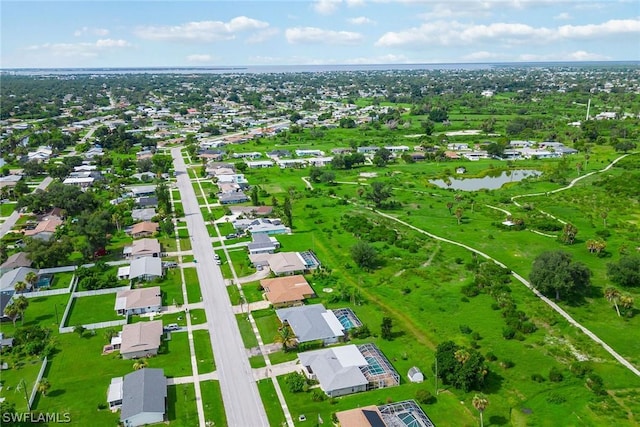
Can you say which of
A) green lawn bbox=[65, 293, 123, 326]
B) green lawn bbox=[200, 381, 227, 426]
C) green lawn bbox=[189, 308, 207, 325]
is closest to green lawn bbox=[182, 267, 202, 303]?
green lawn bbox=[189, 308, 207, 325]

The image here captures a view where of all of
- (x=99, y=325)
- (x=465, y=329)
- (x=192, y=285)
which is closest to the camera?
(x=465, y=329)

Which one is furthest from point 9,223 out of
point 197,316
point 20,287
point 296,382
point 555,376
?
point 555,376

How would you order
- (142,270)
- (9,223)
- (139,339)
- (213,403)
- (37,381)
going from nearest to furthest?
1. (213,403)
2. (37,381)
3. (139,339)
4. (142,270)
5. (9,223)

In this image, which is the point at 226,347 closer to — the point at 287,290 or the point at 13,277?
the point at 287,290

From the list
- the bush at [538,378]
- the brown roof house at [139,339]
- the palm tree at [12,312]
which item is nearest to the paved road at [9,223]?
the palm tree at [12,312]

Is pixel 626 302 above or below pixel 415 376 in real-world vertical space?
above

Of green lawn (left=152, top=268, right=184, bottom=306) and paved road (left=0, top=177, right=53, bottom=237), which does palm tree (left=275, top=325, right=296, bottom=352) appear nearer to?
green lawn (left=152, top=268, right=184, bottom=306)
